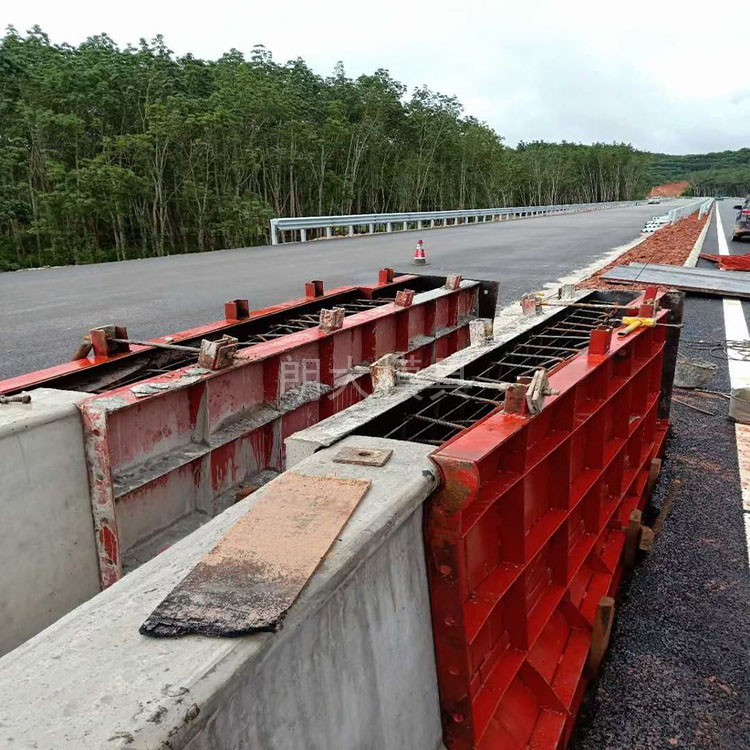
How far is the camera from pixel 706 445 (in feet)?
19.6

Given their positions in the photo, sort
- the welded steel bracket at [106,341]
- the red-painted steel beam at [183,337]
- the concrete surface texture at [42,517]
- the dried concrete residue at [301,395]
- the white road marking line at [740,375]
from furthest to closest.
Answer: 1. the white road marking line at [740,375]
2. the dried concrete residue at [301,395]
3. the welded steel bracket at [106,341]
4. the red-painted steel beam at [183,337]
5. the concrete surface texture at [42,517]

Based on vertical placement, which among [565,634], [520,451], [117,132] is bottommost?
[565,634]

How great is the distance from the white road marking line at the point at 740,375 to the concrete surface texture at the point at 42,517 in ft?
13.3

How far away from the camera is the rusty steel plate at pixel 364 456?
2220mm

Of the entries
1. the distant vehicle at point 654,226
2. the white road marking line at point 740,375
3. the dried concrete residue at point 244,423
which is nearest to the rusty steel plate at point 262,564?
the dried concrete residue at point 244,423

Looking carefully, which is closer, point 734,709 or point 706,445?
point 734,709

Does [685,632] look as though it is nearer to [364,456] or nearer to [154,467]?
[364,456]

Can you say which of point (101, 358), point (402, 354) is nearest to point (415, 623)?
point (101, 358)

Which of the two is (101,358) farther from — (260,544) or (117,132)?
(117,132)

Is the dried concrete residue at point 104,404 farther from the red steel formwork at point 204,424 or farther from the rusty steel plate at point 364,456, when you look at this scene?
the rusty steel plate at point 364,456

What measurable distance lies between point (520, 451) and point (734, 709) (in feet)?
5.56

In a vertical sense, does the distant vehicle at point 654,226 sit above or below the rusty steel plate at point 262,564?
above

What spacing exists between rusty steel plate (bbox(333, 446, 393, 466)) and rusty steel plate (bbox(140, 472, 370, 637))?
0.56ft

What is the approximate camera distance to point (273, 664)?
1.44 m
